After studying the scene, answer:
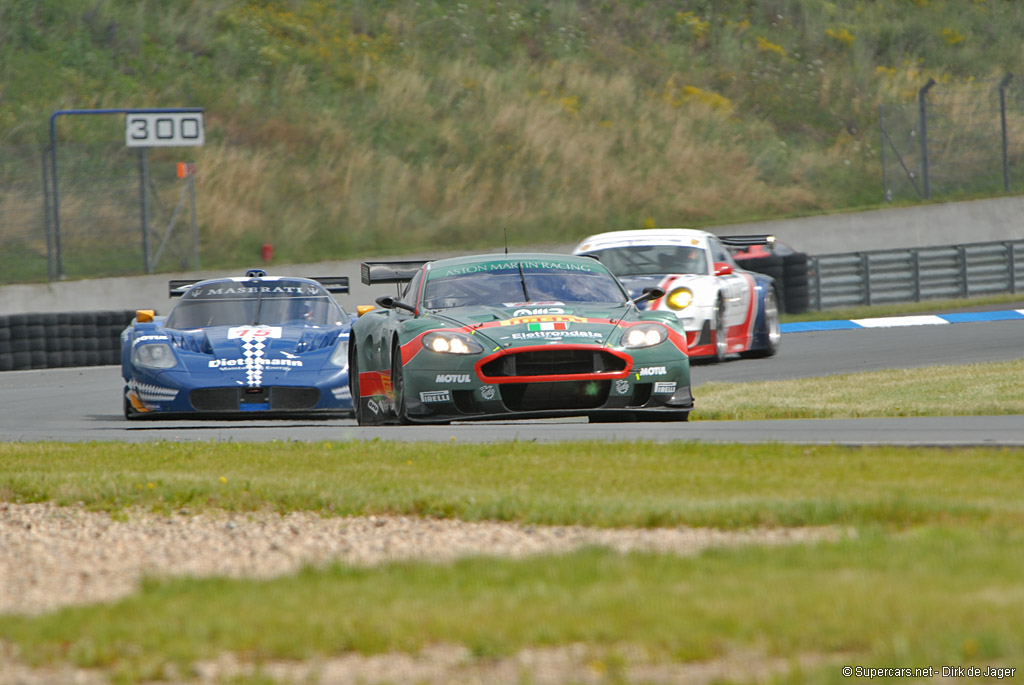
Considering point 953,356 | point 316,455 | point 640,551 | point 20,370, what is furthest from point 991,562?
point 20,370

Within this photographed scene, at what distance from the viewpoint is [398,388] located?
1030cm

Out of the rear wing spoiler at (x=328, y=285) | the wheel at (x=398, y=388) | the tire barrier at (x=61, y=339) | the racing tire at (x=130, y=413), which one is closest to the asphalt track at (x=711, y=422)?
the racing tire at (x=130, y=413)

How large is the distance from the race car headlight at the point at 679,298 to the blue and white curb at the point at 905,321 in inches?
244

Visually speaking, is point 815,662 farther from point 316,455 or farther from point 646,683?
point 316,455

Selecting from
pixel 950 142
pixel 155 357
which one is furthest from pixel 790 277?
pixel 155 357

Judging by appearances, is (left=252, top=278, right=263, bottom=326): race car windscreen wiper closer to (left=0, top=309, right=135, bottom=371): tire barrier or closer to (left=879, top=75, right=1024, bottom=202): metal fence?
(left=0, top=309, right=135, bottom=371): tire barrier

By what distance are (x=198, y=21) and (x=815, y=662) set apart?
31.4 metres

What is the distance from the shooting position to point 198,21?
3319 cm

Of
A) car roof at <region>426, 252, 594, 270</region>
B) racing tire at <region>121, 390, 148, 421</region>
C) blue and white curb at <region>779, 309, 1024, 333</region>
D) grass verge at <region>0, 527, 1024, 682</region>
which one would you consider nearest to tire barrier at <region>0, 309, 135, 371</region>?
racing tire at <region>121, 390, 148, 421</region>

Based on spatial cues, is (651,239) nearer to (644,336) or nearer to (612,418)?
(612,418)

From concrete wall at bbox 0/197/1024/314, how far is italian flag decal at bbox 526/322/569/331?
15936 millimetres

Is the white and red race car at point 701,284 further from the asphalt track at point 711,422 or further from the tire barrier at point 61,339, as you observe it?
the tire barrier at point 61,339

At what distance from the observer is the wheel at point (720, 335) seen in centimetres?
1631

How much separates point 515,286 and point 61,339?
10428 mm
